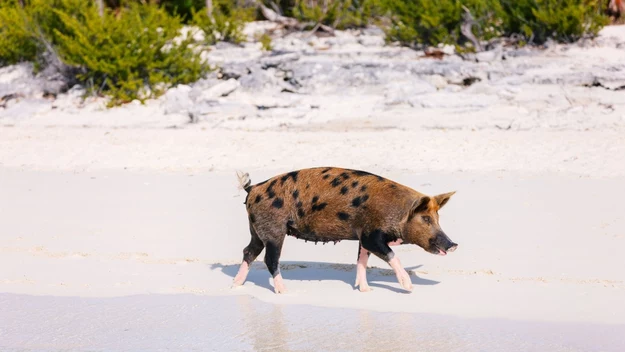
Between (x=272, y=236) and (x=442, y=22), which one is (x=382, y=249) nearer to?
(x=272, y=236)

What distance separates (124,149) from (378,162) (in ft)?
11.1

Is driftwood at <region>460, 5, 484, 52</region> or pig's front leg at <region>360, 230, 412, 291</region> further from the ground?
pig's front leg at <region>360, 230, 412, 291</region>

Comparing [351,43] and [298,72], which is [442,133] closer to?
[298,72]

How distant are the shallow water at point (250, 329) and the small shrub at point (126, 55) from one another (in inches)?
431

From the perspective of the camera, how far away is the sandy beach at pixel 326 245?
6562 millimetres

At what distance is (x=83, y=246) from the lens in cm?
881

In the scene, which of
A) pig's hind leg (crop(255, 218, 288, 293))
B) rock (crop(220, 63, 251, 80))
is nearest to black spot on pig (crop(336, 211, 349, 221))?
pig's hind leg (crop(255, 218, 288, 293))

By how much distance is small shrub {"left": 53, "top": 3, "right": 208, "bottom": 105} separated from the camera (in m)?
18.0

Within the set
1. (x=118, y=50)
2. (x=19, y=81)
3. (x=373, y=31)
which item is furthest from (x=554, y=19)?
(x=19, y=81)

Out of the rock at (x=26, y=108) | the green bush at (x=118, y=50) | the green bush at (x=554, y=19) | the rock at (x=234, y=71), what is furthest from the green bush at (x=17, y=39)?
the green bush at (x=554, y=19)

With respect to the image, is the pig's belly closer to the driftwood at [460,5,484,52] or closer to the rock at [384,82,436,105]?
the rock at [384,82,436,105]

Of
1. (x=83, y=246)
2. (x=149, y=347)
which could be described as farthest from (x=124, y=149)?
(x=149, y=347)

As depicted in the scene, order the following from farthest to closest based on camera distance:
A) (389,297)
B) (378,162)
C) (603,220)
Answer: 1. (378,162)
2. (603,220)
3. (389,297)

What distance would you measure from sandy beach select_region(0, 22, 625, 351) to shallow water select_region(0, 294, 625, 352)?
2cm
